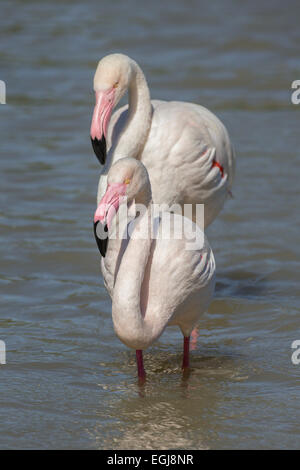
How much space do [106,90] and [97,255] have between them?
2311 millimetres

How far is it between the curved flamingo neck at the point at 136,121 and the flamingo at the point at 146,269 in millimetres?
935

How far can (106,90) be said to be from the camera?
575 cm

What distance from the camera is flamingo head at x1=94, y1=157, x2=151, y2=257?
4352 millimetres

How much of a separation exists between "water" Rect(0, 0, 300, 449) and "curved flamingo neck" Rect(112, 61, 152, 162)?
1289mm

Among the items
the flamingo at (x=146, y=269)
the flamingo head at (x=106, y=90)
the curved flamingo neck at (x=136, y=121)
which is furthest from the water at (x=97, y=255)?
the flamingo head at (x=106, y=90)

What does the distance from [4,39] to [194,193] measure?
1001cm

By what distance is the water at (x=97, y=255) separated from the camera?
4887 mm

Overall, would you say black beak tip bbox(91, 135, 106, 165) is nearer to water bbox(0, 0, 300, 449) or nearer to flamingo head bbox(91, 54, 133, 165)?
flamingo head bbox(91, 54, 133, 165)

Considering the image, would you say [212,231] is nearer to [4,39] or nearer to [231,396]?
[231,396]

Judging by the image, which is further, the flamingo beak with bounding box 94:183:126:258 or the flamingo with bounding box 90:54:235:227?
the flamingo with bounding box 90:54:235:227

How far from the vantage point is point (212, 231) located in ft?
27.6

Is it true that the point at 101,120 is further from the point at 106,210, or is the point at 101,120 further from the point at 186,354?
the point at 186,354

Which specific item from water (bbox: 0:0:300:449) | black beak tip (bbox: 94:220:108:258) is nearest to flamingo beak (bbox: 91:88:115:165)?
black beak tip (bbox: 94:220:108:258)
